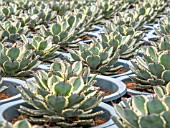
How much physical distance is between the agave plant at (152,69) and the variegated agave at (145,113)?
32.8 inches

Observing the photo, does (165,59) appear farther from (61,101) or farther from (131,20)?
(131,20)

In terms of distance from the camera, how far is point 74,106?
223cm

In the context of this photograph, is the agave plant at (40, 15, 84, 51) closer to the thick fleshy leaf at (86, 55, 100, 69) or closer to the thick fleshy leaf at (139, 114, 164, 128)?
the thick fleshy leaf at (86, 55, 100, 69)

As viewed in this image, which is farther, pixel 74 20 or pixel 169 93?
pixel 74 20

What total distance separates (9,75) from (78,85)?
92 cm

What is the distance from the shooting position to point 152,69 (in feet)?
9.40

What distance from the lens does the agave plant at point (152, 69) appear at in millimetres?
2852

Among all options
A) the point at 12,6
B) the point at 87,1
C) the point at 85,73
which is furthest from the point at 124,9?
the point at 85,73

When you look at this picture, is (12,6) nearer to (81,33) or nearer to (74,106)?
(81,33)

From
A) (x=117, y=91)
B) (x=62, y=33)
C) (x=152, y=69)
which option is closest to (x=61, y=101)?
(x=117, y=91)

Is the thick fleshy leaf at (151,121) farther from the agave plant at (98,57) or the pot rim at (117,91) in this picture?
the agave plant at (98,57)

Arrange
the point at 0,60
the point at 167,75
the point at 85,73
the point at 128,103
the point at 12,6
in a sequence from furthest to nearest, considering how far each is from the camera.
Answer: the point at 12,6 < the point at 0,60 < the point at 167,75 < the point at 85,73 < the point at 128,103

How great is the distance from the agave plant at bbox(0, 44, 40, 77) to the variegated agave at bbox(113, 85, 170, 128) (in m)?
1.17

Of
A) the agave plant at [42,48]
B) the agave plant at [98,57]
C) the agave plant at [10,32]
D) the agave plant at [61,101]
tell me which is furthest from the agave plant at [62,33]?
the agave plant at [61,101]
